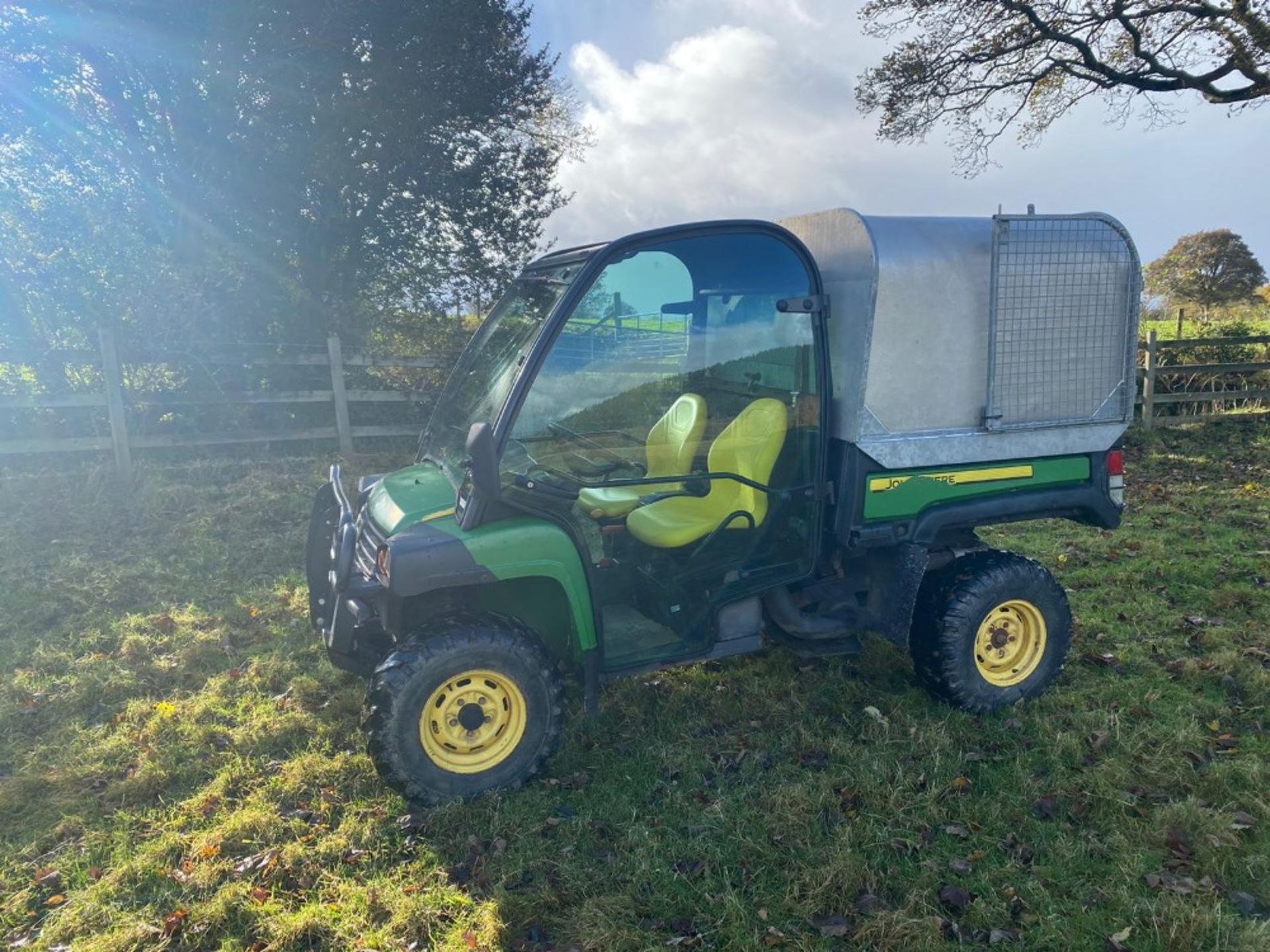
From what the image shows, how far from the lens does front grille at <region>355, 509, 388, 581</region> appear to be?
331 centimetres

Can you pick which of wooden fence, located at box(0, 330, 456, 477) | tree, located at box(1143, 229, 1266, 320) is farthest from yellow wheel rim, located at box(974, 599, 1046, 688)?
tree, located at box(1143, 229, 1266, 320)

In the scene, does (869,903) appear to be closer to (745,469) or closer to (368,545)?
(745,469)

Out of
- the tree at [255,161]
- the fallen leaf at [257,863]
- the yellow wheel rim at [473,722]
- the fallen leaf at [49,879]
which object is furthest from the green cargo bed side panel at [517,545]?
the tree at [255,161]

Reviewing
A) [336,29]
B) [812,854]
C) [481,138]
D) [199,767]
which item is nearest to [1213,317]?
[481,138]

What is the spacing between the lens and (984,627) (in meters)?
3.83

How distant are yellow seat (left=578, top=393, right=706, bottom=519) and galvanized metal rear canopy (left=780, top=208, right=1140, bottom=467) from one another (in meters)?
0.64

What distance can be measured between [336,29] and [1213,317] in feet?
53.5

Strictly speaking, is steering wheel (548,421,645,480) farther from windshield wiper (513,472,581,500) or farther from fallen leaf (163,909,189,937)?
fallen leaf (163,909,189,937)

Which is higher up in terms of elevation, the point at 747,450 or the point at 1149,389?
the point at 1149,389

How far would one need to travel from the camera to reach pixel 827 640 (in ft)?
12.8

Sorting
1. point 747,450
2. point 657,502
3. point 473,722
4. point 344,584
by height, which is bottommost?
point 473,722

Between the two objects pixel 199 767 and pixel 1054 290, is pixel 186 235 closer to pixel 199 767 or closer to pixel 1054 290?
pixel 199 767

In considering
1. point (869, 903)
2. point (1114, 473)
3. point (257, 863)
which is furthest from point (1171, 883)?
point (257, 863)

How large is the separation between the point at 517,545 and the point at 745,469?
3.64 ft
